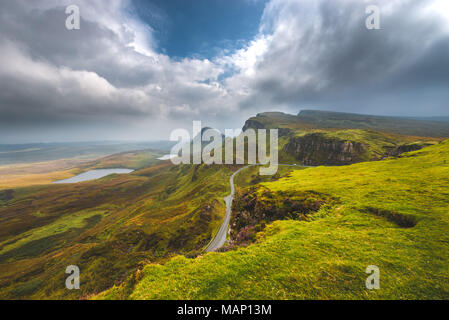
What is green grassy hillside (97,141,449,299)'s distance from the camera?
33.3ft

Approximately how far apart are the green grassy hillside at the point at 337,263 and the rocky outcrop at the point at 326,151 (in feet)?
461

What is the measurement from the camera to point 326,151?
155375 mm

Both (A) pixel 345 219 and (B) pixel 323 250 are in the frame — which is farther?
(A) pixel 345 219

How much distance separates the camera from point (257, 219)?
34250 mm

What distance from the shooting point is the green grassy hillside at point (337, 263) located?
10.2 m

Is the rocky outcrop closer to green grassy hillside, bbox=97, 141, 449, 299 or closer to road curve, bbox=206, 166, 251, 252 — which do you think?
road curve, bbox=206, 166, 251, 252

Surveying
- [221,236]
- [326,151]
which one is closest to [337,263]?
[221,236]

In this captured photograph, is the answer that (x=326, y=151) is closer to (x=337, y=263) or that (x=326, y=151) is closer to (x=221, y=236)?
(x=221, y=236)

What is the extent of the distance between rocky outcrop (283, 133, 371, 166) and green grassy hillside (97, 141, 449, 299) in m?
141

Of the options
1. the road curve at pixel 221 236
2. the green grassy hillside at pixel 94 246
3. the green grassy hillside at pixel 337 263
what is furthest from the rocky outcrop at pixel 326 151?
the green grassy hillside at pixel 337 263
